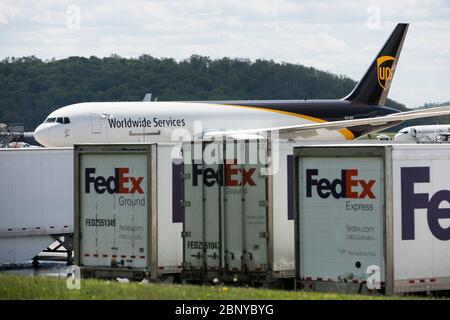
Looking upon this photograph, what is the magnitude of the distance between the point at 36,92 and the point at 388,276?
110825mm

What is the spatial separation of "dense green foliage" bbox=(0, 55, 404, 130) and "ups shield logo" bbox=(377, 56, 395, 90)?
201 feet

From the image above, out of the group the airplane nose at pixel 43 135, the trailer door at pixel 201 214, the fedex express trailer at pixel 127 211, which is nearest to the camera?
the trailer door at pixel 201 214

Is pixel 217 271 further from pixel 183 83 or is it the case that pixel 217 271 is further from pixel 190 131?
pixel 183 83

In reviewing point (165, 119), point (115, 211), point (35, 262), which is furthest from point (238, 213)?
point (165, 119)

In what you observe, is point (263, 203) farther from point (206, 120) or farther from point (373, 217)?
point (206, 120)

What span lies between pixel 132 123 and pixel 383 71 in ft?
54.7

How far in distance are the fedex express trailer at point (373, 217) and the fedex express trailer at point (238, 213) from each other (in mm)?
Answer: 1066

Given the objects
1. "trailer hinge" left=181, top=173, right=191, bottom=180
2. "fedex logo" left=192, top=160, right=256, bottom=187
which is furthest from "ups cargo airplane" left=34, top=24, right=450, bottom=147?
"fedex logo" left=192, top=160, right=256, bottom=187

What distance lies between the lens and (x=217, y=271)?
19625 millimetres

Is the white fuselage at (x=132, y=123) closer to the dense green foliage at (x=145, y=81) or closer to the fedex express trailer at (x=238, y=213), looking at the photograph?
the fedex express trailer at (x=238, y=213)

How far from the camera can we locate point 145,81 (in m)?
124

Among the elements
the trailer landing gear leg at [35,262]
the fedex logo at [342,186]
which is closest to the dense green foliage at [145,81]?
the trailer landing gear leg at [35,262]

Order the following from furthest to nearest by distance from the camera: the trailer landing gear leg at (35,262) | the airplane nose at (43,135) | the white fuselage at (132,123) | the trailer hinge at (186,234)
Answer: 1. the airplane nose at (43,135)
2. the white fuselage at (132,123)
3. the trailer landing gear leg at (35,262)
4. the trailer hinge at (186,234)

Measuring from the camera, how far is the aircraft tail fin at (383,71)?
58250 mm
